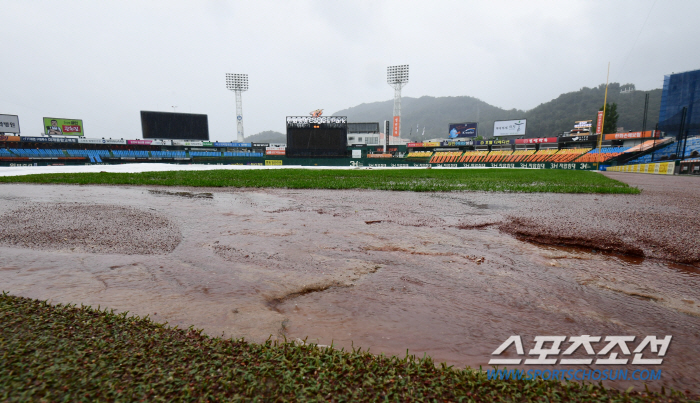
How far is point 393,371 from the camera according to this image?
1.22 m

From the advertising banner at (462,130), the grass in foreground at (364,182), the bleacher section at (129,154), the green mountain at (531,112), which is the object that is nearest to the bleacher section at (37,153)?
A: the bleacher section at (129,154)

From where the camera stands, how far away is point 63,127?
145 feet

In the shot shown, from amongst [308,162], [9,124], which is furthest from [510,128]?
[9,124]

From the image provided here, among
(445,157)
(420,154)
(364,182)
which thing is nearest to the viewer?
(364,182)

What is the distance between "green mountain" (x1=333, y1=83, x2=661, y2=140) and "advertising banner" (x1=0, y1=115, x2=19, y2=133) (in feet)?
309

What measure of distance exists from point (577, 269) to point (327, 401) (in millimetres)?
2608

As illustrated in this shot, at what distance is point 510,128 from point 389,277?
53.6 meters

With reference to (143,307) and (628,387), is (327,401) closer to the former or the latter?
(628,387)

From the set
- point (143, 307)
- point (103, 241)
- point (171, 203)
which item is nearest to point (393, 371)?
point (143, 307)

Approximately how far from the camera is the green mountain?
224 ft

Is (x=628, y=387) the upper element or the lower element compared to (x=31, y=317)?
lower

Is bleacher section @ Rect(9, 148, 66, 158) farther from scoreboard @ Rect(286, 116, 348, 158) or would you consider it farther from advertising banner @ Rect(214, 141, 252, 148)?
scoreboard @ Rect(286, 116, 348, 158)

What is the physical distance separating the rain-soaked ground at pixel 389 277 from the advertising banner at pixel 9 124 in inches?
2262

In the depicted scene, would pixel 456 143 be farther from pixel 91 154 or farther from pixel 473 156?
pixel 91 154
